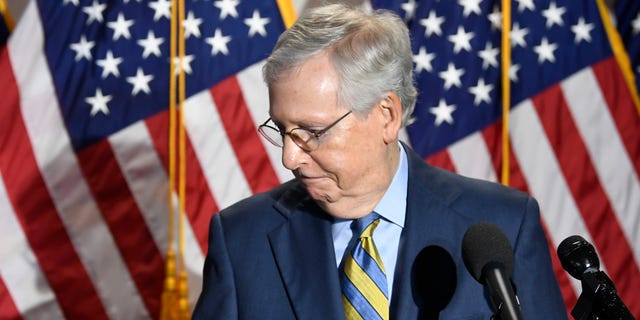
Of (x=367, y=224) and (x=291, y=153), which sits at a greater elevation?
(x=291, y=153)

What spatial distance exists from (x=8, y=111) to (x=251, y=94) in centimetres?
73

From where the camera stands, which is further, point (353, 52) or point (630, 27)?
point (630, 27)

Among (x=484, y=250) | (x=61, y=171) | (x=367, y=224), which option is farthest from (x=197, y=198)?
(x=484, y=250)

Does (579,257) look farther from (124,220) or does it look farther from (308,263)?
(124,220)

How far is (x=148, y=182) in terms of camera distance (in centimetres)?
314

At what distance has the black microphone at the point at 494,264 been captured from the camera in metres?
1.29

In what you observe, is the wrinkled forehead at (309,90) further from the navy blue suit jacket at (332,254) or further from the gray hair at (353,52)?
the navy blue suit jacket at (332,254)

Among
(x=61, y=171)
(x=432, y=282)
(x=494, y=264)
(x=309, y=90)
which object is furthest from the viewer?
(x=61, y=171)

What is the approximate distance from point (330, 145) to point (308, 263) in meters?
0.26

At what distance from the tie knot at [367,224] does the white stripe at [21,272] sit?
64.2 inches

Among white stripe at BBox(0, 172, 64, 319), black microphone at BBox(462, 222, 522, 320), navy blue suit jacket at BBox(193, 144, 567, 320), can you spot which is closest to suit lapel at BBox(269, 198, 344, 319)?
navy blue suit jacket at BBox(193, 144, 567, 320)

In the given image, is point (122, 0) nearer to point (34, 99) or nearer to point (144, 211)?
point (34, 99)

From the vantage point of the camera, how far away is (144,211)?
314 cm

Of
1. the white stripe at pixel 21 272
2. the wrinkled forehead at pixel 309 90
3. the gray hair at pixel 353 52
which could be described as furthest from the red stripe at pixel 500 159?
the wrinkled forehead at pixel 309 90
